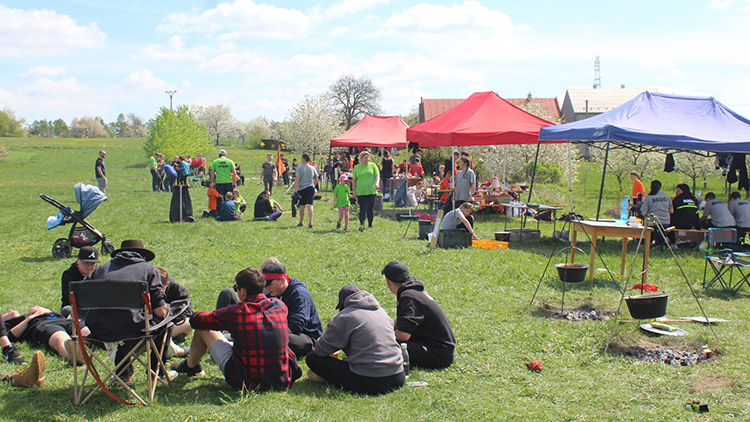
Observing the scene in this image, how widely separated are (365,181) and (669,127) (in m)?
5.87

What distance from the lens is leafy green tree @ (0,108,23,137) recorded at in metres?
99.8

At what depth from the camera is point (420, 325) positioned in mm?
4895

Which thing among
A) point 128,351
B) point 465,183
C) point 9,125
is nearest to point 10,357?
point 128,351

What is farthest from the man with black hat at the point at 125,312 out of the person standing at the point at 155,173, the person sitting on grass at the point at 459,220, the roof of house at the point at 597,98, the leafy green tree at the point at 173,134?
the roof of house at the point at 597,98

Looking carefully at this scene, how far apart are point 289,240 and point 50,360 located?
6.53 meters

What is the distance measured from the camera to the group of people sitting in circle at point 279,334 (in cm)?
409

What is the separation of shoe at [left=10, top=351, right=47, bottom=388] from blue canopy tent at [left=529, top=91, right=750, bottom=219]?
847 centimetres

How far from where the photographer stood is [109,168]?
166 ft

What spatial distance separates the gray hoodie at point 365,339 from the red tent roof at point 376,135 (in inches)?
601

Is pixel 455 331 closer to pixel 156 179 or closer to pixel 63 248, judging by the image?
pixel 63 248

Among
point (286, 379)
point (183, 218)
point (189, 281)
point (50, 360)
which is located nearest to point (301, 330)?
point (286, 379)

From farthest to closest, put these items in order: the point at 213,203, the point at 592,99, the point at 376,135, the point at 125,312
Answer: the point at 592,99 < the point at 376,135 < the point at 213,203 < the point at 125,312

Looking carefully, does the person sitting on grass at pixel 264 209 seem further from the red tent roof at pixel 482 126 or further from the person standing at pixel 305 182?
the red tent roof at pixel 482 126

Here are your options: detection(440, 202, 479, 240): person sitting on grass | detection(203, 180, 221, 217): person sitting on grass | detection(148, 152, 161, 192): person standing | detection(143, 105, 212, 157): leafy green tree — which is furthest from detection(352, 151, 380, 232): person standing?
detection(143, 105, 212, 157): leafy green tree
